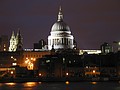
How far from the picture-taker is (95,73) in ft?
352

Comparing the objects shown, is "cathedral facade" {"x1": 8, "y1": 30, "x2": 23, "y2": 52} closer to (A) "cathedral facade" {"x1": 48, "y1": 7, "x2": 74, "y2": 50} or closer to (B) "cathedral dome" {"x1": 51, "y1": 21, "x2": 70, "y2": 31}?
(A) "cathedral facade" {"x1": 48, "y1": 7, "x2": 74, "y2": 50}

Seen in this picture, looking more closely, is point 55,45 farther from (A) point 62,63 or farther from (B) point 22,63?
(A) point 62,63

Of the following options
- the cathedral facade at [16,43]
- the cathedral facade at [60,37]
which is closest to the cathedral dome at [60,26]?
the cathedral facade at [60,37]

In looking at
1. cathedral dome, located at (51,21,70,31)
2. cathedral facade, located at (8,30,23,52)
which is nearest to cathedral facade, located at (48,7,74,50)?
cathedral dome, located at (51,21,70,31)

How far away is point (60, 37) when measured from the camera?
158 m

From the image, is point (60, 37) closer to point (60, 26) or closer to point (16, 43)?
point (60, 26)

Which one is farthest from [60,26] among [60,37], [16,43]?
[16,43]

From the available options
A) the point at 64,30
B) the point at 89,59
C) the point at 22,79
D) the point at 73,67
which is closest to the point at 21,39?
the point at 64,30

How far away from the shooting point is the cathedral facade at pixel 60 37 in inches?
6181

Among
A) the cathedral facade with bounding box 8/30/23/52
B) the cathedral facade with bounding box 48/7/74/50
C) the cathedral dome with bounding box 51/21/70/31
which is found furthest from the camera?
the cathedral dome with bounding box 51/21/70/31

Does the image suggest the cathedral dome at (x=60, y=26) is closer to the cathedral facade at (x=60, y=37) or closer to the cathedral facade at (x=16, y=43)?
the cathedral facade at (x=60, y=37)

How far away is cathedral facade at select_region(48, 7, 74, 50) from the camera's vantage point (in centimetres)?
15700

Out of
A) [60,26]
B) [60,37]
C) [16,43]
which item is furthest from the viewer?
[60,26]

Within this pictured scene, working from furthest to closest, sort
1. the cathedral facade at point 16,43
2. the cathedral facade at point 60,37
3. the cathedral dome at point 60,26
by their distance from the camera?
the cathedral dome at point 60,26 < the cathedral facade at point 60,37 < the cathedral facade at point 16,43
